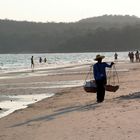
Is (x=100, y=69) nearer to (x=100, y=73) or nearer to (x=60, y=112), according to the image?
(x=100, y=73)

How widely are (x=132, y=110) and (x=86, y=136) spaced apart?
2.97 metres

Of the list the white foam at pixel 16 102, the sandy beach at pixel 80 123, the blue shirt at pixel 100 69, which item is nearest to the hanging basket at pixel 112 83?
the blue shirt at pixel 100 69

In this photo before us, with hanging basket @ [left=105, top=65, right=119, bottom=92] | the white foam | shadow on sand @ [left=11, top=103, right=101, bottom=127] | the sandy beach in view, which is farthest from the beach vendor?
the white foam

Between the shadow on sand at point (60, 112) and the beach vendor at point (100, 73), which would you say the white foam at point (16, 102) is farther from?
the beach vendor at point (100, 73)

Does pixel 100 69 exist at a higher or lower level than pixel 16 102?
higher

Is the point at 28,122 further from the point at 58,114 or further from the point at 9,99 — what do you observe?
the point at 9,99

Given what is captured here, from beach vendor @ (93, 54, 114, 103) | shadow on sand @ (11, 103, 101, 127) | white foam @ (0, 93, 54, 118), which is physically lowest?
white foam @ (0, 93, 54, 118)

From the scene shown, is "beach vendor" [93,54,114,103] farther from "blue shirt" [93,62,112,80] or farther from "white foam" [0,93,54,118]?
"white foam" [0,93,54,118]

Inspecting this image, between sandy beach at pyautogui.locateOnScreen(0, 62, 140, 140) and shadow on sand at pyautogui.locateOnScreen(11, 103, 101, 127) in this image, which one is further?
shadow on sand at pyautogui.locateOnScreen(11, 103, 101, 127)

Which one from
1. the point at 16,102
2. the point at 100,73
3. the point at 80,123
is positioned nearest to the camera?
the point at 80,123

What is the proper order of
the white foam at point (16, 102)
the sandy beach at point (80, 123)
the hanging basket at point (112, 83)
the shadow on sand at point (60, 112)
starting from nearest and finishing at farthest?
1. the sandy beach at point (80, 123)
2. the shadow on sand at point (60, 112)
3. the white foam at point (16, 102)
4. the hanging basket at point (112, 83)

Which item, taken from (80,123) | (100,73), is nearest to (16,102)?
(100,73)

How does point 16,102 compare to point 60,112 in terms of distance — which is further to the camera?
point 16,102

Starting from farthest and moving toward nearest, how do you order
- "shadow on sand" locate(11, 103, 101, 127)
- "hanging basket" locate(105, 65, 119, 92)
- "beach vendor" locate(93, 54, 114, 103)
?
"hanging basket" locate(105, 65, 119, 92), "beach vendor" locate(93, 54, 114, 103), "shadow on sand" locate(11, 103, 101, 127)
